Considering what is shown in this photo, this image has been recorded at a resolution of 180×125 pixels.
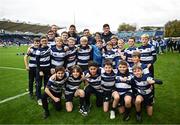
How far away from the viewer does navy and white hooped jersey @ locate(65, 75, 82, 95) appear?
6945 mm

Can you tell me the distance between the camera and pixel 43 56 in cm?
750

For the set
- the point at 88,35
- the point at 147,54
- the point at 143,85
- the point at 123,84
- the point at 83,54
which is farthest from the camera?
the point at 88,35

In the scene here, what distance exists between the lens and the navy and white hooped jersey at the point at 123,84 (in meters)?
6.40

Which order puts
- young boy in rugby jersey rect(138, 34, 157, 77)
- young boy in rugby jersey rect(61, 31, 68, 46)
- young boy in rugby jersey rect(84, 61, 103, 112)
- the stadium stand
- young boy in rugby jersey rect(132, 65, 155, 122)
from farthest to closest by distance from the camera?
the stadium stand < young boy in rugby jersey rect(61, 31, 68, 46) < young boy in rugby jersey rect(138, 34, 157, 77) < young boy in rugby jersey rect(84, 61, 103, 112) < young boy in rugby jersey rect(132, 65, 155, 122)

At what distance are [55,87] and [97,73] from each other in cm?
112

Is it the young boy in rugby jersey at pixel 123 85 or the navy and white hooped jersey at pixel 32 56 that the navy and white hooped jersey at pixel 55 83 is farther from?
the navy and white hooped jersey at pixel 32 56

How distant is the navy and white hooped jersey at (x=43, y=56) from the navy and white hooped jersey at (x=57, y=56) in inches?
5.5

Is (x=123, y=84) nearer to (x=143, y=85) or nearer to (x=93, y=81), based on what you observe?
(x=143, y=85)

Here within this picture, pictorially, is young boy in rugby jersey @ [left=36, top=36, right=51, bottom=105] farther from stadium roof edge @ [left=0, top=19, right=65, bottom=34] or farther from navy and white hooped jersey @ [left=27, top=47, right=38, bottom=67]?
stadium roof edge @ [left=0, top=19, right=65, bottom=34]

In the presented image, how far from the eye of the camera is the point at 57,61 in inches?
300

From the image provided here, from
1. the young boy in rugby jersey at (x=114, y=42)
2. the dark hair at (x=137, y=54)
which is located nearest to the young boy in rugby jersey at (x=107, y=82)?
the dark hair at (x=137, y=54)

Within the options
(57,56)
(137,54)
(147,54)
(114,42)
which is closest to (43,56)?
(57,56)

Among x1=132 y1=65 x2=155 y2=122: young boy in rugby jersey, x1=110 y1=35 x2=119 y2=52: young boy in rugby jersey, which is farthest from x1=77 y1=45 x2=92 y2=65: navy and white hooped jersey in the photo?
x1=132 y1=65 x2=155 y2=122: young boy in rugby jersey

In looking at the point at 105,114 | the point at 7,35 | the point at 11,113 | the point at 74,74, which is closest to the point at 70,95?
the point at 74,74
